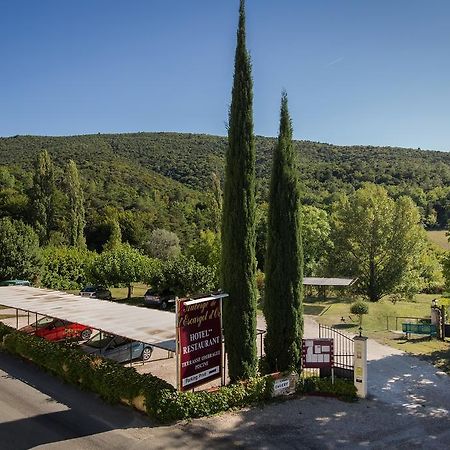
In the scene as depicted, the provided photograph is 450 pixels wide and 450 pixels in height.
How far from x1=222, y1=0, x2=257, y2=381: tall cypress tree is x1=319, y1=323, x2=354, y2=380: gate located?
289 centimetres

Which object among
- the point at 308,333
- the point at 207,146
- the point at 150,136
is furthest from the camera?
the point at 150,136

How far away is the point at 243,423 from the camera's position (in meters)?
12.7

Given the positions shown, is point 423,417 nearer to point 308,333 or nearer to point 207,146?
point 308,333

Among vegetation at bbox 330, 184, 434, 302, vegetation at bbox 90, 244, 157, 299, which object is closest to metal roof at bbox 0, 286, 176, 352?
vegetation at bbox 90, 244, 157, 299

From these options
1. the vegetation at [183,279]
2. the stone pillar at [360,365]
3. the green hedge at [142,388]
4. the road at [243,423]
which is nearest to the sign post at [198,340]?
the green hedge at [142,388]

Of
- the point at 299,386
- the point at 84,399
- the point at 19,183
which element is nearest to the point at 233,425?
the point at 299,386

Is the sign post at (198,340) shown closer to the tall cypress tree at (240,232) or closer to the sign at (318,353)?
the tall cypress tree at (240,232)

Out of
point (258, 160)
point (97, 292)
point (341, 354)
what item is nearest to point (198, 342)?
point (341, 354)

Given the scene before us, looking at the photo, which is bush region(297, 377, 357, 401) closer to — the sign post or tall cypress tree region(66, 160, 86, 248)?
the sign post

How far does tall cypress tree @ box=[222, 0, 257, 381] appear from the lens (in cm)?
1456

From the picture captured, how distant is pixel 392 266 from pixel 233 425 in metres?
26.7

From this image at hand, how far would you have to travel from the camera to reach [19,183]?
7112 centimetres

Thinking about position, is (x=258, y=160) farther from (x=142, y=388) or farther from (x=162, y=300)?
(x=142, y=388)

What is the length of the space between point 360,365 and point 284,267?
12.5ft
